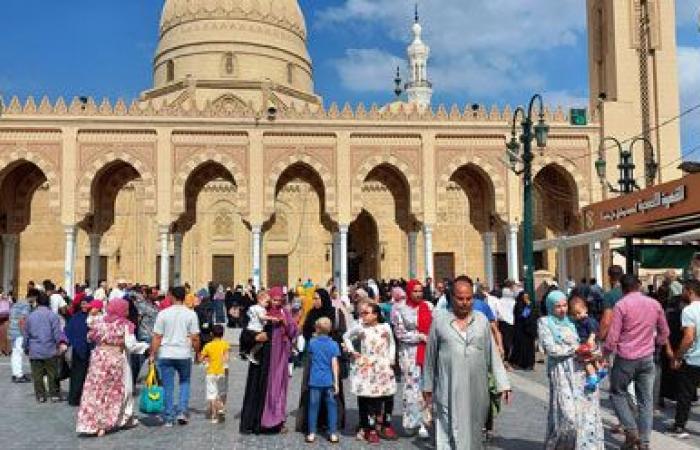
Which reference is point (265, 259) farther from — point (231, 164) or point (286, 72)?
point (231, 164)

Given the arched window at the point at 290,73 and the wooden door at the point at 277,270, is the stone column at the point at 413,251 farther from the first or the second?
the arched window at the point at 290,73

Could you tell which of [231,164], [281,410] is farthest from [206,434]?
[231,164]

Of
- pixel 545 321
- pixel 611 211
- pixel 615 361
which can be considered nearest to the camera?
pixel 545 321

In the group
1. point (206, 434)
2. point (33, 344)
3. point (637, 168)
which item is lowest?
point (206, 434)

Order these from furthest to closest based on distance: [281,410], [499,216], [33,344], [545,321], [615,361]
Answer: [499,216], [33,344], [281,410], [615,361], [545,321]

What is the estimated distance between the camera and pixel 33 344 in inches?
342

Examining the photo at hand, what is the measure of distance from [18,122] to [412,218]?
12.9 metres

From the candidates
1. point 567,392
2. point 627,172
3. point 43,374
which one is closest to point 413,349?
point 567,392

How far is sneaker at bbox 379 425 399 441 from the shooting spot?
642 cm

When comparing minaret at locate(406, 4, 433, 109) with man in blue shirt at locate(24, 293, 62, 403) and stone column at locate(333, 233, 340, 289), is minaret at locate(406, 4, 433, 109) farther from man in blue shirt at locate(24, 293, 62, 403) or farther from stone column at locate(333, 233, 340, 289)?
man in blue shirt at locate(24, 293, 62, 403)

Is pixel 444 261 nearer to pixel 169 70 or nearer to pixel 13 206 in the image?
pixel 169 70

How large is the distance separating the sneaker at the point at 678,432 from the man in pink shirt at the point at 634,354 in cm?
95

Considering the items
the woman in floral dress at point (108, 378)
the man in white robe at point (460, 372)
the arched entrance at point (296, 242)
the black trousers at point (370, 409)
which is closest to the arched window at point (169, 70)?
the arched entrance at point (296, 242)

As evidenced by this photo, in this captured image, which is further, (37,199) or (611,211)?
(37,199)
